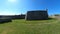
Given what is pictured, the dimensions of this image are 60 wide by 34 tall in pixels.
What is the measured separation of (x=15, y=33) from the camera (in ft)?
53.1

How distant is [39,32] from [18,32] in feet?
9.60

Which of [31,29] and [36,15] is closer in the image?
[31,29]

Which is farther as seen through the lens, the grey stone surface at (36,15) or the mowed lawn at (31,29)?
the grey stone surface at (36,15)

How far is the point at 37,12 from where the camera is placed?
47.9 meters

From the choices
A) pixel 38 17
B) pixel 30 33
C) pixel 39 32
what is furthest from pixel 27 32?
pixel 38 17

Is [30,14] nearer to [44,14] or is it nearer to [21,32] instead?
[44,14]

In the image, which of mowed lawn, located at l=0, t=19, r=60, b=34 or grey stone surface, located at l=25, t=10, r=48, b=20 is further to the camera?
grey stone surface, located at l=25, t=10, r=48, b=20

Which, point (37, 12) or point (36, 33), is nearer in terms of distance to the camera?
point (36, 33)

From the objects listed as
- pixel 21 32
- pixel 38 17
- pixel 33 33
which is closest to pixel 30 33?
pixel 33 33

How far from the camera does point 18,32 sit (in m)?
16.5

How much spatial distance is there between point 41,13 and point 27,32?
3188 cm

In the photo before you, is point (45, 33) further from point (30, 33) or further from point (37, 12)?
point (37, 12)

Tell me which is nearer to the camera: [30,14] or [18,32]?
[18,32]

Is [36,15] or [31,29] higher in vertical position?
[36,15]
